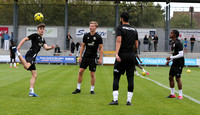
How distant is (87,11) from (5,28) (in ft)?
36.5

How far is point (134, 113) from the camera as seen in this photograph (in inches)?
267

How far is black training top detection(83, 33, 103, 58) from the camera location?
10.1 meters

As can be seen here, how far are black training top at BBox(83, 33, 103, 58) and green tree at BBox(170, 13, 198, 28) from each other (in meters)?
33.6

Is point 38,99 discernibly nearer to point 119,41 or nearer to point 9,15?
point 119,41

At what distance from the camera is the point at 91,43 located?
1012cm

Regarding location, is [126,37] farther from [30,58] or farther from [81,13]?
[81,13]

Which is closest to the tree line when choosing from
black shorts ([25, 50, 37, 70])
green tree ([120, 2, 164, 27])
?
green tree ([120, 2, 164, 27])

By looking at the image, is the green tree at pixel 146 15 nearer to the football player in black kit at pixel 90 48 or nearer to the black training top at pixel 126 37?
the football player in black kit at pixel 90 48

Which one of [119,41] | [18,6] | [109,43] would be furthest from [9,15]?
[119,41]

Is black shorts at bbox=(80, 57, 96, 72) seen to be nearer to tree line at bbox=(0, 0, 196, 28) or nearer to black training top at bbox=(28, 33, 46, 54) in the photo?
black training top at bbox=(28, 33, 46, 54)

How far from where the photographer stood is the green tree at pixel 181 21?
140 ft

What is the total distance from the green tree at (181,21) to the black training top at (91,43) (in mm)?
33556

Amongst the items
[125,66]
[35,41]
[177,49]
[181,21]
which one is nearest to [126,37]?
[125,66]

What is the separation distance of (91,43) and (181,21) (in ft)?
119
